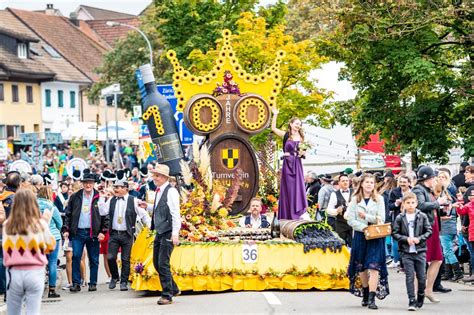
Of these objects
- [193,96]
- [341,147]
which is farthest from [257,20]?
[193,96]

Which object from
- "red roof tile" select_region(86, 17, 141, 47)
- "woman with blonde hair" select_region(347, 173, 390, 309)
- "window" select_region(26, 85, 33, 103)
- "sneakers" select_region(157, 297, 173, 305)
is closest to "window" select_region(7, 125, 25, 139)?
"window" select_region(26, 85, 33, 103)

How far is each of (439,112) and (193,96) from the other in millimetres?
6178

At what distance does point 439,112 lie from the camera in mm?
25812

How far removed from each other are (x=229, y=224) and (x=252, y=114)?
3.09 metres

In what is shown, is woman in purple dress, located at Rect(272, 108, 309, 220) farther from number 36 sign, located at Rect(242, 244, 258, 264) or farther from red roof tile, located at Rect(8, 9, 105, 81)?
red roof tile, located at Rect(8, 9, 105, 81)

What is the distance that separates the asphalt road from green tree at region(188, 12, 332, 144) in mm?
17293

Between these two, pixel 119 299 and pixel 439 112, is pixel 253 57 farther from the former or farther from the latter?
pixel 119 299

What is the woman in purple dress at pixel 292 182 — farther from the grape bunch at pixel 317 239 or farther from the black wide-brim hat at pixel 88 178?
the black wide-brim hat at pixel 88 178

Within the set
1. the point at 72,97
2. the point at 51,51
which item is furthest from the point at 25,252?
the point at 51,51

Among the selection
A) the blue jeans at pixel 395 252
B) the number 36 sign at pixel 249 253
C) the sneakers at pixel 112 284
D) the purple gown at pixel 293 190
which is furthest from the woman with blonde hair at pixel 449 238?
the sneakers at pixel 112 284

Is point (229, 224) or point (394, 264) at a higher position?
point (229, 224)

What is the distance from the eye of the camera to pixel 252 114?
22.7 m

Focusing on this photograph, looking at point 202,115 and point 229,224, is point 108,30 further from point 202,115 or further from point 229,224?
point 229,224

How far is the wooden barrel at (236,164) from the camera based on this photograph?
22484 mm
